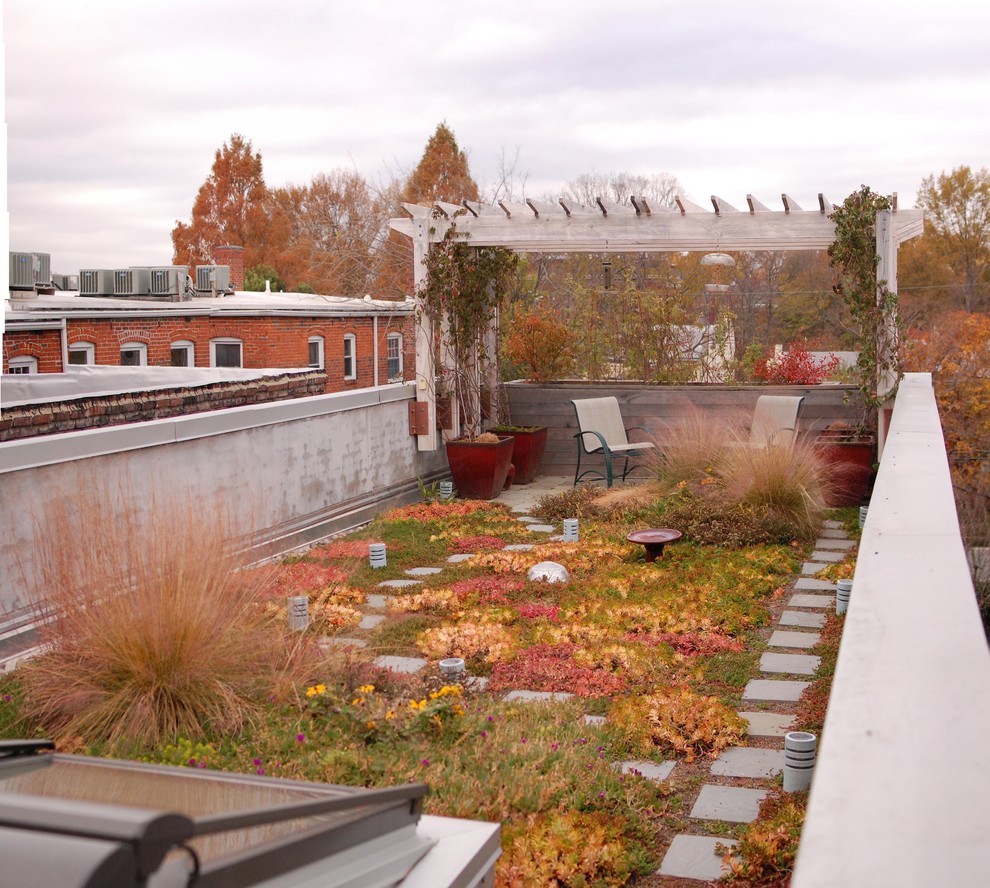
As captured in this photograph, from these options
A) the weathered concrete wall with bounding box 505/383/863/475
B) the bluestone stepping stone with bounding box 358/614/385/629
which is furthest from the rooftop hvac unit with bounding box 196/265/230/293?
→ the bluestone stepping stone with bounding box 358/614/385/629

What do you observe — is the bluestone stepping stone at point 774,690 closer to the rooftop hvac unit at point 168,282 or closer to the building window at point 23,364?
the building window at point 23,364

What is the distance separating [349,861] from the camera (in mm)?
1245

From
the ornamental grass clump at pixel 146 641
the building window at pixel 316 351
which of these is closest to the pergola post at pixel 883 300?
the ornamental grass clump at pixel 146 641

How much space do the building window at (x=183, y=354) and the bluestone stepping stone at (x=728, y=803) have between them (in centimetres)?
1699

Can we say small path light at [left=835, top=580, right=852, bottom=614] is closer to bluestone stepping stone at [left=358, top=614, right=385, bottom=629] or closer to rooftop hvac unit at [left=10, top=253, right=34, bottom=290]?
bluestone stepping stone at [left=358, top=614, right=385, bottom=629]

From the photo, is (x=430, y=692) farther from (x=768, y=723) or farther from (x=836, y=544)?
(x=836, y=544)

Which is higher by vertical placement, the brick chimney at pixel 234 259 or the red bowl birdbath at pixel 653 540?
the brick chimney at pixel 234 259

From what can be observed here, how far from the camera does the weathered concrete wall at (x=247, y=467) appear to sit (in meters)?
4.80

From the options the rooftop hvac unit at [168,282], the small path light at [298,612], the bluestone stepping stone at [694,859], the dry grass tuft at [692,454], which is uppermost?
the rooftop hvac unit at [168,282]

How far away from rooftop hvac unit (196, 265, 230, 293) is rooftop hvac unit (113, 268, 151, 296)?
1.82m

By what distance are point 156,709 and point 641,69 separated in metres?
7.80

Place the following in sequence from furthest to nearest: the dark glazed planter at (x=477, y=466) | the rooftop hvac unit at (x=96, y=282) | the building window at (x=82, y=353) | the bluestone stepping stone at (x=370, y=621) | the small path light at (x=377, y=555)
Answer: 1. the rooftop hvac unit at (x=96, y=282)
2. the building window at (x=82, y=353)
3. the dark glazed planter at (x=477, y=466)
4. the small path light at (x=377, y=555)
5. the bluestone stepping stone at (x=370, y=621)

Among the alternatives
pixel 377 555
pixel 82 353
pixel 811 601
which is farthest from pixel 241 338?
pixel 811 601

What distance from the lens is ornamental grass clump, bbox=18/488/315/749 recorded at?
3551 mm
